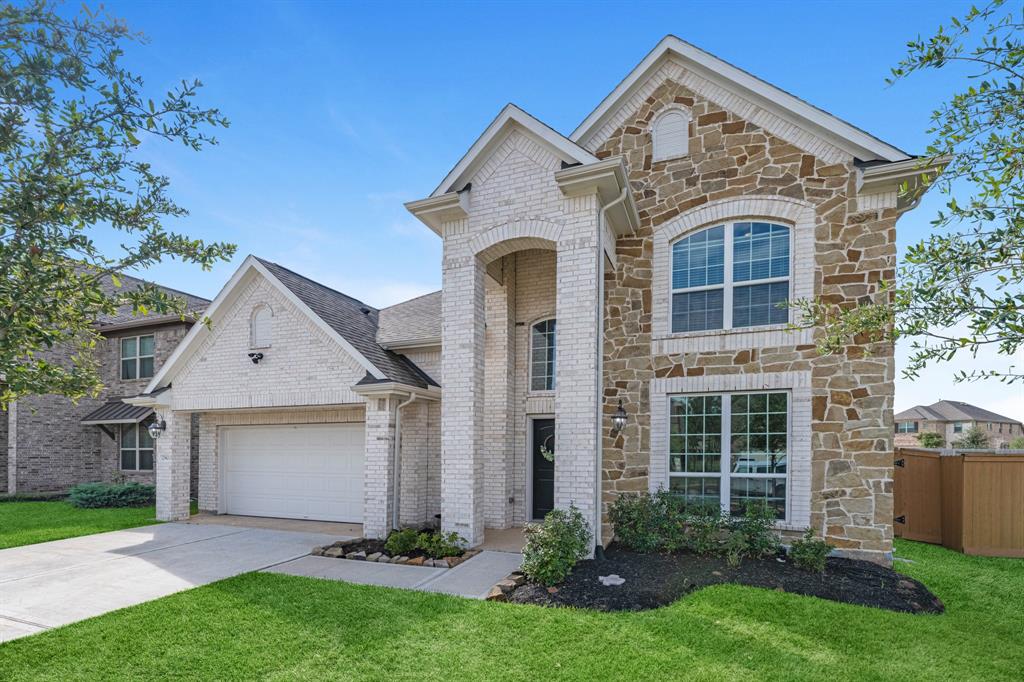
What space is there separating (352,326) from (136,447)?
33.3 feet

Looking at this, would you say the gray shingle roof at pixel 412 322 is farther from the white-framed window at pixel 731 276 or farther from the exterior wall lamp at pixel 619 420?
the white-framed window at pixel 731 276

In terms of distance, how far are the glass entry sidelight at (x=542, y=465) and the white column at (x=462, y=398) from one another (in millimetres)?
2071

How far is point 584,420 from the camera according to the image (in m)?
8.16

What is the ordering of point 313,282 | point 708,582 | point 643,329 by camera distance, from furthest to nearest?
1. point 313,282
2. point 643,329
3. point 708,582

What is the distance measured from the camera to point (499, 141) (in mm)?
9109

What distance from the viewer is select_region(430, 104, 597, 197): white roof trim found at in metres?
8.49

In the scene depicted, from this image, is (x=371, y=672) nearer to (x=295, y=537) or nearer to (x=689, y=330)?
(x=295, y=537)

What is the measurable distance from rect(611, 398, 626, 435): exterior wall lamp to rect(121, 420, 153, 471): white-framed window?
47.3 ft

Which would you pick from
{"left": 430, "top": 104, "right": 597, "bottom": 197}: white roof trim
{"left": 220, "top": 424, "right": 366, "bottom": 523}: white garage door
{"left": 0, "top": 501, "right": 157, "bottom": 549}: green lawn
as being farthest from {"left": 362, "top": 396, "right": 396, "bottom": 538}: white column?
{"left": 0, "top": 501, "right": 157, "bottom": 549}: green lawn

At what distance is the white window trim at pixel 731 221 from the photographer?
342 inches

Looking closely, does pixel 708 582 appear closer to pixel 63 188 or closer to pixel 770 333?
pixel 770 333

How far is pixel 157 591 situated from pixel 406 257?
7334 millimetres

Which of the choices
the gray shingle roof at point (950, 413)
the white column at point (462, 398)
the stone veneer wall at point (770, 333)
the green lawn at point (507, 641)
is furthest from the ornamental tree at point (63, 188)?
the gray shingle roof at point (950, 413)

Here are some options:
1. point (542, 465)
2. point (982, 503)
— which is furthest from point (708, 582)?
point (982, 503)
